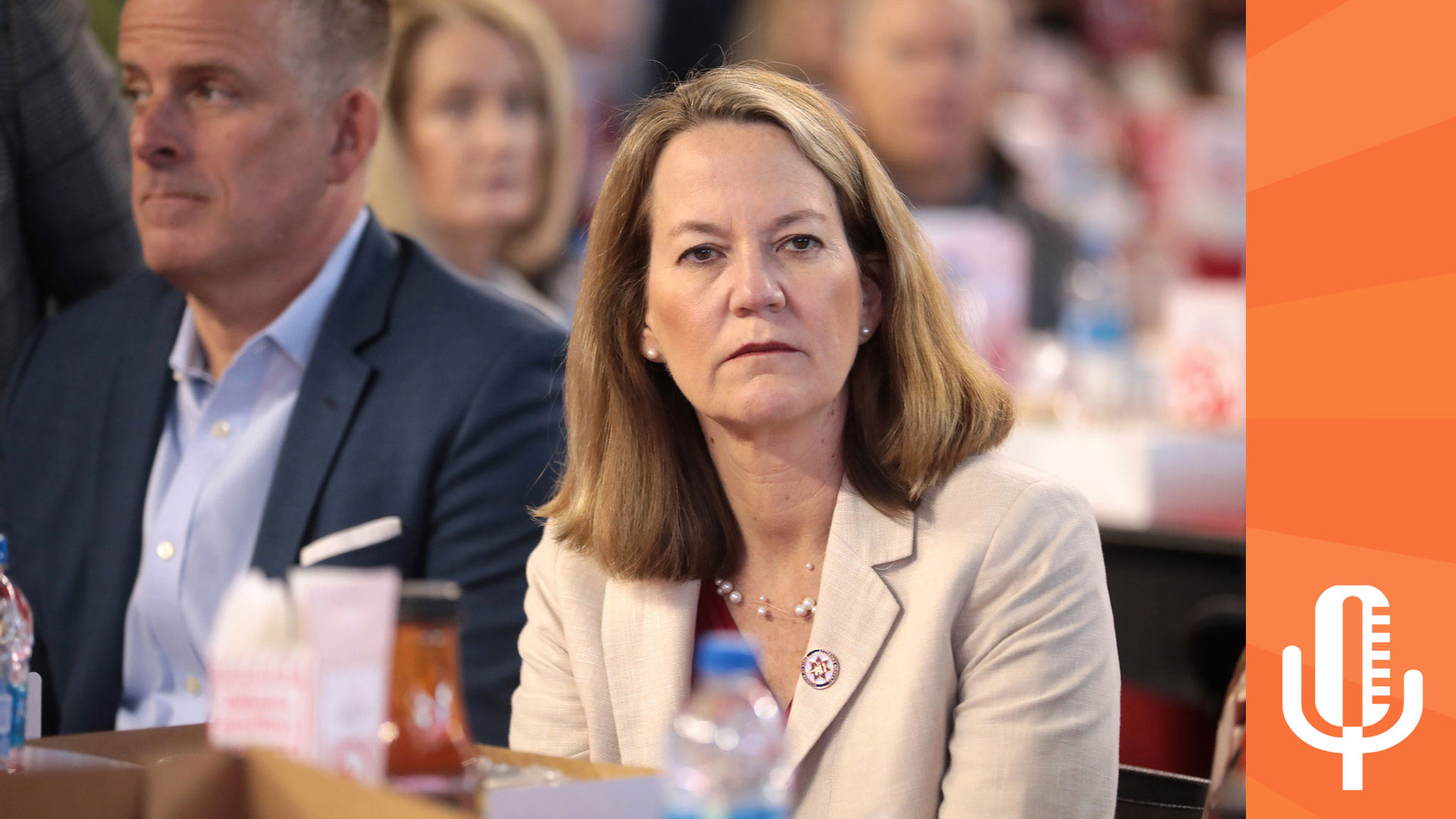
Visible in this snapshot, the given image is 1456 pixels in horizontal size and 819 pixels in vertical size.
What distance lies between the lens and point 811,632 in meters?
1.69

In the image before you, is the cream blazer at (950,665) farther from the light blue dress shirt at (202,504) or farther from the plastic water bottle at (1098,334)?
the plastic water bottle at (1098,334)

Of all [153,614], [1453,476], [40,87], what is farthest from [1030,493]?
[40,87]

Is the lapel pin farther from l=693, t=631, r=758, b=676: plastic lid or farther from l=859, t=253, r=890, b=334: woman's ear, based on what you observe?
l=693, t=631, r=758, b=676: plastic lid

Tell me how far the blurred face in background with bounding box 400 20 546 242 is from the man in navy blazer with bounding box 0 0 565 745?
4.98 ft

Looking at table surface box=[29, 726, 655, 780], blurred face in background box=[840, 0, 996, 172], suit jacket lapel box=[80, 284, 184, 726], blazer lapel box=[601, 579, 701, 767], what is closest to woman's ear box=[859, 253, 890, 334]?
blazer lapel box=[601, 579, 701, 767]

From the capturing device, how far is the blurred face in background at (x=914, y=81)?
5223 millimetres

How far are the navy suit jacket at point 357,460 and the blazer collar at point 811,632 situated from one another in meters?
0.43

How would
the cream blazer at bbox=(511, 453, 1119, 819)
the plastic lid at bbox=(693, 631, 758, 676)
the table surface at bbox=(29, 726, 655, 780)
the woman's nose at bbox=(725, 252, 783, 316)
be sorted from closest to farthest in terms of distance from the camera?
the plastic lid at bbox=(693, 631, 758, 676) < the table surface at bbox=(29, 726, 655, 780) < the cream blazer at bbox=(511, 453, 1119, 819) < the woman's nose at bbox=(725, 252, 783, 316)

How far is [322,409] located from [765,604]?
85 centimetres

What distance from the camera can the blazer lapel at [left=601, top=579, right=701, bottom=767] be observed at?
1.70 metres

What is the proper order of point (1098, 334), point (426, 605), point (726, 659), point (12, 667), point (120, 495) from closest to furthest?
point (726, 659) → point (426, 605) → point (12, 667) → point (120, 495) → point (1098, 334)

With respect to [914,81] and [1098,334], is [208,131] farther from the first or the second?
[914,81]

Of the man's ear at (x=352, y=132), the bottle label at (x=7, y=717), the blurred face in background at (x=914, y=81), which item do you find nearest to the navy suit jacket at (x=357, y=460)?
the man's ear at (x=352, y=132)

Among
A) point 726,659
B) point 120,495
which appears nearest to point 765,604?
point 726,659
